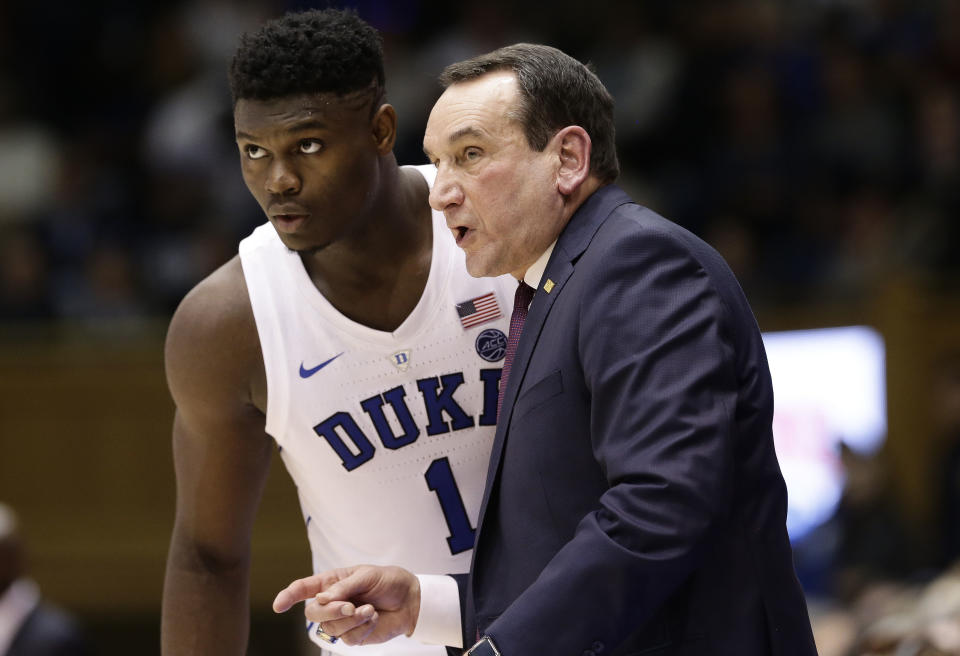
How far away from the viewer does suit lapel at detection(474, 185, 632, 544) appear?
2.61m

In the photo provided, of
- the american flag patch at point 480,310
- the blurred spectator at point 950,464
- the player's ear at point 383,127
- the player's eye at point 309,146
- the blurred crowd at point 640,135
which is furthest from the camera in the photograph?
the blurred crowd at point 640,135

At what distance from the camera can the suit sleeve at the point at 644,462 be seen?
229 centimetres

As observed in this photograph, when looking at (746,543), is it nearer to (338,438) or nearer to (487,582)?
(487,582)

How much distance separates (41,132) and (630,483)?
9054 mm

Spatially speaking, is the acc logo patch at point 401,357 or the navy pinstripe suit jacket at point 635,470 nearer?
the navy pinstripe suit jacket at point 635,470

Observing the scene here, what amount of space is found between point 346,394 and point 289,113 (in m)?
0.69

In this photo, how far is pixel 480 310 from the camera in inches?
130

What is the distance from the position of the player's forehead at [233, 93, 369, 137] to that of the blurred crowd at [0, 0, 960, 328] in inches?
212

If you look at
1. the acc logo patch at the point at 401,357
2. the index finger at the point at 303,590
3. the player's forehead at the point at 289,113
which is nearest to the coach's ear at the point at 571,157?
the player's forehead at the point at 289,113

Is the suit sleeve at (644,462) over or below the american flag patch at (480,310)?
below

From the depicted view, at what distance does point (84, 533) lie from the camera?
8773mm

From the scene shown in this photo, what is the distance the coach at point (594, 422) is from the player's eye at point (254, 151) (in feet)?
1.28

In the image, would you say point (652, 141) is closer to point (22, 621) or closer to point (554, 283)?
point (22, 621)

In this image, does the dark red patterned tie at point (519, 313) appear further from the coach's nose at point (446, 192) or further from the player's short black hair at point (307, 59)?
the player's short black hair at point (307, 59)
